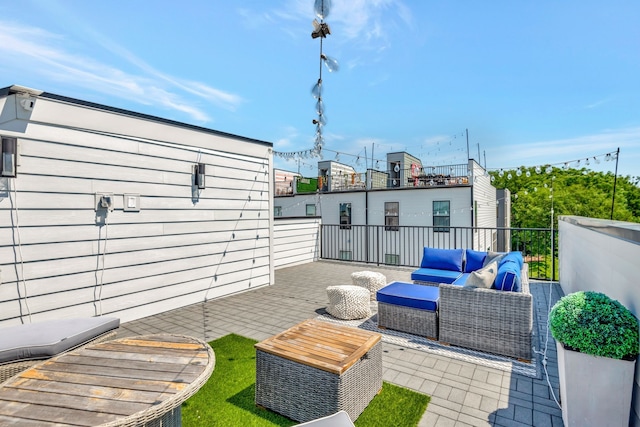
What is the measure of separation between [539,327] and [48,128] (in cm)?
609

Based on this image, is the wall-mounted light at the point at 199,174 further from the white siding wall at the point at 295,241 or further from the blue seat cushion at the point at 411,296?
the blue seat cushion at the point at 411,296

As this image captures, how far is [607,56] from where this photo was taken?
8273 millimetres

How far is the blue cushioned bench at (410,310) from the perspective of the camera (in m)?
3.31

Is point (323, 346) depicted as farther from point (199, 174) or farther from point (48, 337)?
point (199, 174)

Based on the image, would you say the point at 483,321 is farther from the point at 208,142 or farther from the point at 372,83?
the point at 372,83

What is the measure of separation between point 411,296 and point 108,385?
114 inches

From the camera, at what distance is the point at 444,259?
5.02 meters

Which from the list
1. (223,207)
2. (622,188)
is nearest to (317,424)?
(223,207)

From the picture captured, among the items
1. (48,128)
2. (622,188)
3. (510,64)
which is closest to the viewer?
(48,128)

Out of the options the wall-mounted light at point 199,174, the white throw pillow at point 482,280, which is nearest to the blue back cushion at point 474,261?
the white throw pillow at point 482,280

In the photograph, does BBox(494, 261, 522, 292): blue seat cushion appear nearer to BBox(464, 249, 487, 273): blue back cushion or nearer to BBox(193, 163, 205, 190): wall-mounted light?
BBox(464, 249, 487, 273): blue back cushion

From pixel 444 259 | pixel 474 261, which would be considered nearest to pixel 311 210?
pixel 444 259

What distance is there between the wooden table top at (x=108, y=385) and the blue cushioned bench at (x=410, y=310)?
91.5 inches

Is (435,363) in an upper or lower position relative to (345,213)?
lower
